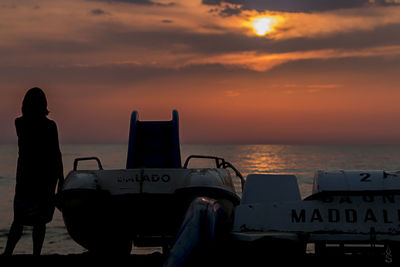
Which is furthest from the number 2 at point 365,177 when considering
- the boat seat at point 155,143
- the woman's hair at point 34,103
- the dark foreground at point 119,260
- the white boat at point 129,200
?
the boat seat at point 155,143

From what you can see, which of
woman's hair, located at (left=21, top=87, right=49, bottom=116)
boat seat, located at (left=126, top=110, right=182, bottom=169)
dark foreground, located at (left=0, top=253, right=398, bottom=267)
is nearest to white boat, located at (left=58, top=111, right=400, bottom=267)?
dark foreground, located at (left=0, top=253, right=398, bottom=267)

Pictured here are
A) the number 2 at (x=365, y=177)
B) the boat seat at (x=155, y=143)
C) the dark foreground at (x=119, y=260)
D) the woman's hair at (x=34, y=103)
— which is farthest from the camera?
the boat seat at (x=155, y=143)

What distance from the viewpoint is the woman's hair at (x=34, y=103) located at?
6.68 meters

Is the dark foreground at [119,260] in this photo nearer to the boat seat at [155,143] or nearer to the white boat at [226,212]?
the white boat at [226,212]

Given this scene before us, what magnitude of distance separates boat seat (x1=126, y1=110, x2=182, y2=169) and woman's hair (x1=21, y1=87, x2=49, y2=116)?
7.23 ft

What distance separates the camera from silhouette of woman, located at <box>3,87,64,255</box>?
6.71 m

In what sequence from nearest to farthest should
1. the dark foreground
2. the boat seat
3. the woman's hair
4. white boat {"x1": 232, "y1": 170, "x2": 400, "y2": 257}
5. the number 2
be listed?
white boat {"x1": 232, "y1": 170, "x2": 400, "y2": 257}, the number 2, the dark foreground, the woman's hair, the boat seat

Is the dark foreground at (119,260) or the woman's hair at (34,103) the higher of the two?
the woman's hair at (34,103)

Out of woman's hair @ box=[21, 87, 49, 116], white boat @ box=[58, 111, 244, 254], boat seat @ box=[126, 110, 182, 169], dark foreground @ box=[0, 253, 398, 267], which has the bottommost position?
dark foreground @ box=[0, 253, 398, 267]

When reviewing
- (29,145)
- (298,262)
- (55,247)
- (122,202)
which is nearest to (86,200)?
(122,202)

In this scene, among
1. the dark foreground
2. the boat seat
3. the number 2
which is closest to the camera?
the number 2

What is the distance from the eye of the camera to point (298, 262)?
4.21 m

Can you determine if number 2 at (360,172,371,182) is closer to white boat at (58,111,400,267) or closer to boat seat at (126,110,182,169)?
white boat at (58,111,400,267)

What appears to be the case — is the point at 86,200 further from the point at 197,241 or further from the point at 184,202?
the point at 197,241
